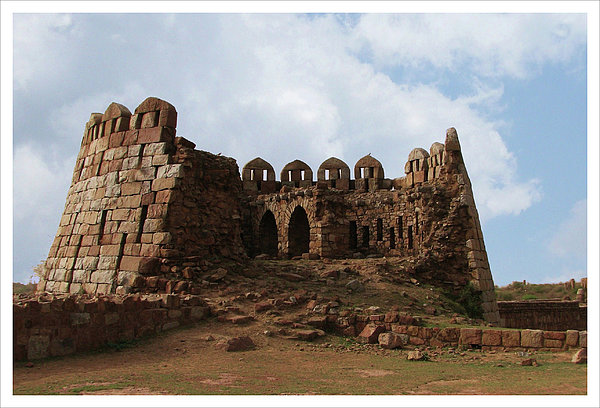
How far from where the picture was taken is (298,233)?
20922 mm

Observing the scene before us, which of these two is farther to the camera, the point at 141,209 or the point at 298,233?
the point at 298,233

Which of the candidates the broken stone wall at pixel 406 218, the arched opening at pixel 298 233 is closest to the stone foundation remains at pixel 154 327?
the broken stone wall at pixel 406 218

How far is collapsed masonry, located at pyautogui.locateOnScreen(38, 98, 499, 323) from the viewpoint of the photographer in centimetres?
1280

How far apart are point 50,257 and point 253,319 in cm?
815

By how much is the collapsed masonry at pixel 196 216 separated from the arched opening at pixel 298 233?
0.05 metres

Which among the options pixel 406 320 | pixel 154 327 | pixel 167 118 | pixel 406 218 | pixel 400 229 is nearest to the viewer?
pixel 154 327

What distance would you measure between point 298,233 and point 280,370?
13.5 m

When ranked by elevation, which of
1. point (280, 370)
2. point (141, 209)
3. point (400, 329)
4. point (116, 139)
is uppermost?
point (116, 139)

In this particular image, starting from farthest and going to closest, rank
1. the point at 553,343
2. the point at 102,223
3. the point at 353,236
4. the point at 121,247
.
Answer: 1. the point at 353,236
2. the point at 102,223
3. the point at 121,247
4. the point at 553,343

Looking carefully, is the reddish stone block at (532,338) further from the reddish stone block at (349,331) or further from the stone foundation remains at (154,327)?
the reddish stone block at (349,331)

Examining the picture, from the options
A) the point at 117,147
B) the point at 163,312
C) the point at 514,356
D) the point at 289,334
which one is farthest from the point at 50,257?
the point at 514,356

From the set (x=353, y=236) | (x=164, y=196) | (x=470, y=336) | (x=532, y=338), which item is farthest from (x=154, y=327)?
(x=353, y=236)

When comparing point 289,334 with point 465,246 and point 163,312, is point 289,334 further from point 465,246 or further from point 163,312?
point 465,246

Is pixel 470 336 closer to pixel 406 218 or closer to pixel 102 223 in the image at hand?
pixel 406 218
